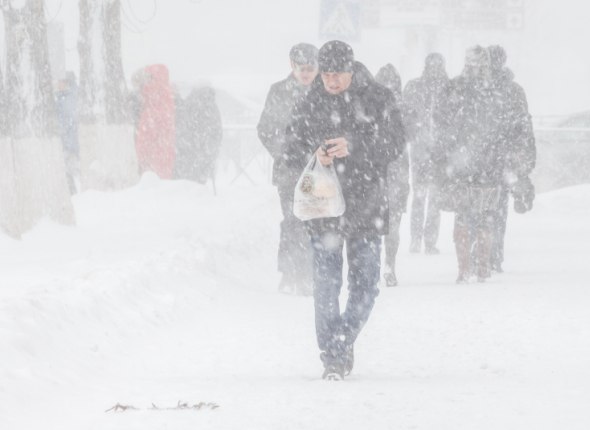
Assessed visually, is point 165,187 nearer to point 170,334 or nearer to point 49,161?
point 49,161

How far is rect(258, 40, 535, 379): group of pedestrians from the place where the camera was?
5637mm

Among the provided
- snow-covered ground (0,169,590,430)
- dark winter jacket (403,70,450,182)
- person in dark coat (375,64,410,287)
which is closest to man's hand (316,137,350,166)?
snow-covered ground (0,169,590,430)

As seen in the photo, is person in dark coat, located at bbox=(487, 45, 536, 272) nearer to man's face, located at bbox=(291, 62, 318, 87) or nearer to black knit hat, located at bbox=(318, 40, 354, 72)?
man's face, located at bbox=(291, 62, 318, 87)

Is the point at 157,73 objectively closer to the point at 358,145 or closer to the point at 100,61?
the point at 100,61

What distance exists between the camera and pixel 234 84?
6309 centimetres

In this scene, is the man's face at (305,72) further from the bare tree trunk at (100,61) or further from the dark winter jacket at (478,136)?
the bare tree trunk at (100,61)

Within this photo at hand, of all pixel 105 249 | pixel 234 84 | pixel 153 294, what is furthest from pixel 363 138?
pixel 234 84

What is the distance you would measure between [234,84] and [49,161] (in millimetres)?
52249

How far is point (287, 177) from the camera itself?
28.4 ft

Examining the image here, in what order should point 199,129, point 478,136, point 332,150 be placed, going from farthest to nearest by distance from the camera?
1. point 199,129
2. point 478,136
3. point 332,150

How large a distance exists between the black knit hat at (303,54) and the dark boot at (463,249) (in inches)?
75.2

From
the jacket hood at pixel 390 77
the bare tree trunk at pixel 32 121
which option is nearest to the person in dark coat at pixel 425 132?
the jacket hood at pixel 390 77

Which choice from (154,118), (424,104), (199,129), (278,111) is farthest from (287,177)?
(199,129)

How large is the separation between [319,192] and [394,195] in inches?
164
